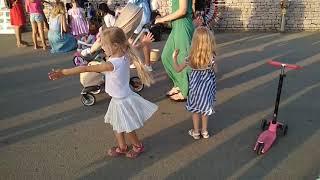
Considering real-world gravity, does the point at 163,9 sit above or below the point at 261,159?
above

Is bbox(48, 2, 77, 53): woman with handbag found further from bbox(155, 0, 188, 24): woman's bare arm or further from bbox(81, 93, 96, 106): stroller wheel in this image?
bbox(155, 0, 188, 24): woman's bare arm

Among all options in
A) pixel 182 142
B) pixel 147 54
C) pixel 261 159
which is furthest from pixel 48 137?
pixel 147 54

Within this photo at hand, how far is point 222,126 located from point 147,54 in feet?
9.22

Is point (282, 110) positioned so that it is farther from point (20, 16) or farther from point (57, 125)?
point (20, 16)

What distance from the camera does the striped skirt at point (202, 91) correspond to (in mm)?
4867

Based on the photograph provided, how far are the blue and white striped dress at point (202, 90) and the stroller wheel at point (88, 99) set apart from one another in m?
1.88

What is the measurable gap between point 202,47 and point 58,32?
19.4ft

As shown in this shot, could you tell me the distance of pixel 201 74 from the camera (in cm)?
486

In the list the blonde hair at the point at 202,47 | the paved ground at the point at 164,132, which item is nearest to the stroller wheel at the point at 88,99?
the paved ground at the point at 164,132

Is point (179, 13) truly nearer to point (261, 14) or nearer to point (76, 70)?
point (76, 70)

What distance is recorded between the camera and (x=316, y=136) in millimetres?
5121

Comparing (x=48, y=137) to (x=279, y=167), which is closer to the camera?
(x=279, y=167)

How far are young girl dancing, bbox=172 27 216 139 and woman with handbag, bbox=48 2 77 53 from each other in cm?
551

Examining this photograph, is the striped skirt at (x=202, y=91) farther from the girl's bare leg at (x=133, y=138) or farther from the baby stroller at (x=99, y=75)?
the baby stroller at (x=99, y=75)
